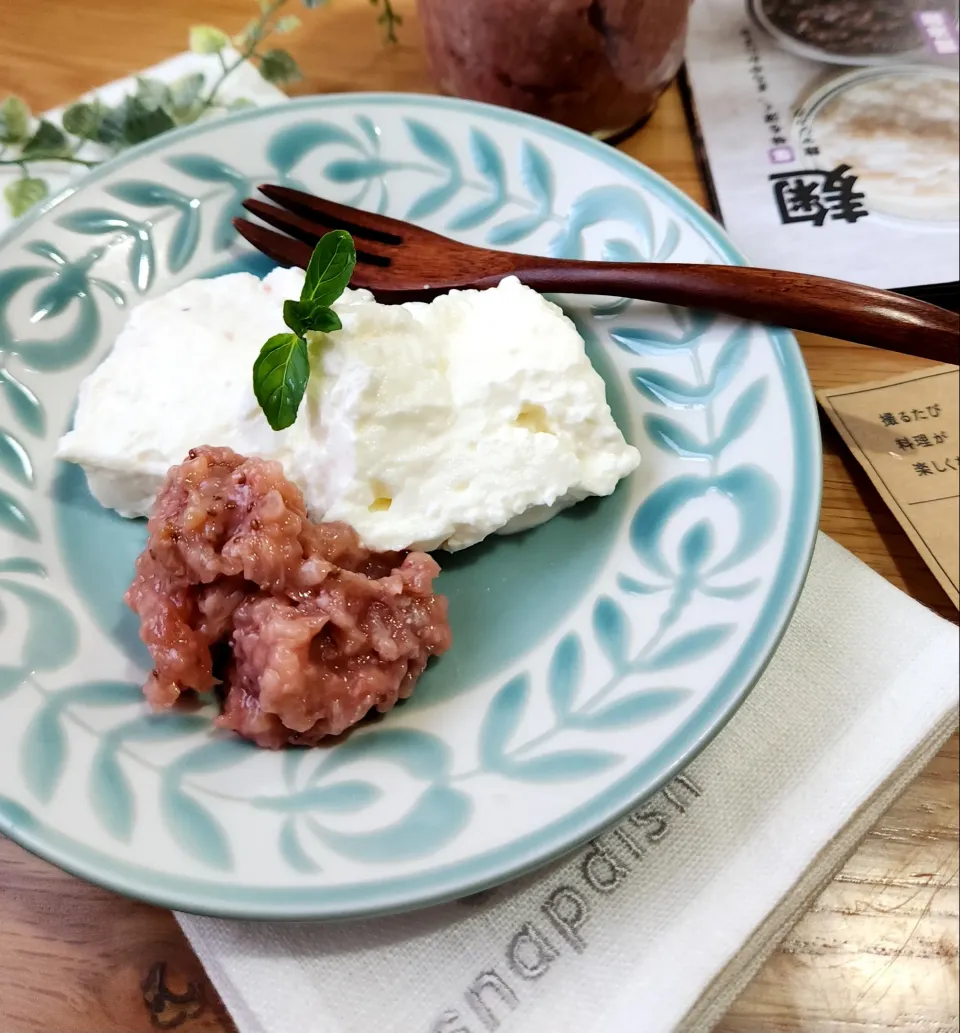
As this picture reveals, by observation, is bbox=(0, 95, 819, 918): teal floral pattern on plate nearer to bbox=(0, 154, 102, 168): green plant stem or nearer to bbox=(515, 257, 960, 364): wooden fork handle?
bbox=(515, 257, 960, 364): wooden fork handle

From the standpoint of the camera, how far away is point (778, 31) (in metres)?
1.75

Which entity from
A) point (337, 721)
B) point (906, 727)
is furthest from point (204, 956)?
point (906, 727)

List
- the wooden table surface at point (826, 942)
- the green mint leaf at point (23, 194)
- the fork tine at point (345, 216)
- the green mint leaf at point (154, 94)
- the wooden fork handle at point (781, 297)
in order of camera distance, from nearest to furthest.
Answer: the wooden table surface at point (826, 942) → the wooden fork handle at point (781, 297) → the fork tine at point (345, 216) → the green mint leaf at point (23, 194) → the green mint leaf at point (154, 94)

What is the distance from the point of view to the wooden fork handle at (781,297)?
40.6 inches

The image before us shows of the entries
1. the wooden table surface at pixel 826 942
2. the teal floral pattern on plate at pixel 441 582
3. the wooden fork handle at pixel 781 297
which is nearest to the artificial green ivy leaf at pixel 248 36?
the teal floral pattern on plate at pixel 441 582

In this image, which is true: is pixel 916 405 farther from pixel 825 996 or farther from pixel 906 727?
pixel 825 996

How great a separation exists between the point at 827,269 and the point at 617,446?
660mm

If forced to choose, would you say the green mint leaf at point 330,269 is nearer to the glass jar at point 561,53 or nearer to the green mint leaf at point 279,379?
the green mint leaf at point 279,379

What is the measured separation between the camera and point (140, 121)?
1467 millimetres

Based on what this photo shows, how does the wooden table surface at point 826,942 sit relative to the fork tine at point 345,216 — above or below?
below

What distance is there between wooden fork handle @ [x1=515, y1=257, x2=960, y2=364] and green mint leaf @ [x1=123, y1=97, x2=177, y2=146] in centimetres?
76

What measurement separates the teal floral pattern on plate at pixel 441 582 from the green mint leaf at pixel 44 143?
30cm

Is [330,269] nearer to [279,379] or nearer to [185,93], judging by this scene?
[279,379]

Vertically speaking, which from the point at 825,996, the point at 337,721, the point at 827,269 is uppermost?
the point at 827,269
